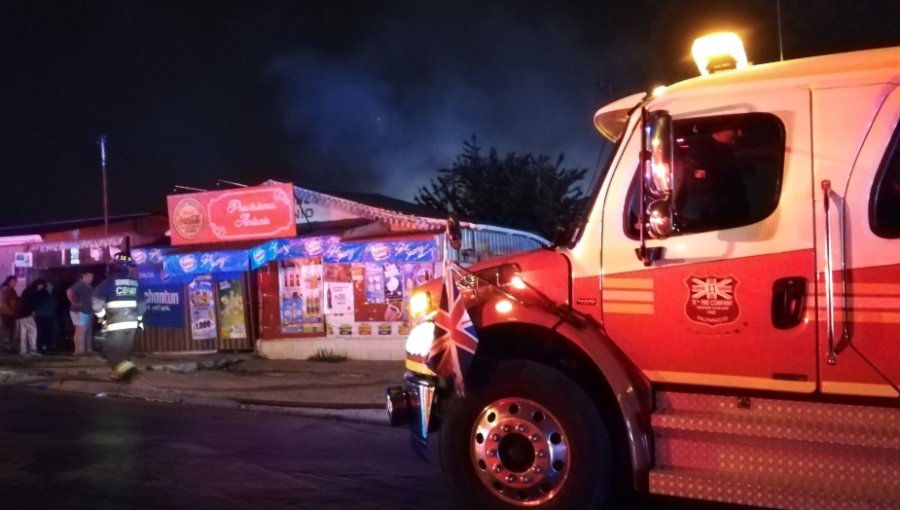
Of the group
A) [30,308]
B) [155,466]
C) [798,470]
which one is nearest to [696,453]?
[798,470]

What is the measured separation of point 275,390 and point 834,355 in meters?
8.93

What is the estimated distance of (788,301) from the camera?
4.77m

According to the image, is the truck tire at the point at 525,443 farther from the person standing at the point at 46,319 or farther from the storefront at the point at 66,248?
the person standing at the point at 46,319

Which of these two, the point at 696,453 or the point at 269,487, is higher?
the point at 696,453

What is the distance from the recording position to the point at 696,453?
496 cm

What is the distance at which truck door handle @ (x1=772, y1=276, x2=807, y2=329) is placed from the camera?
475cm

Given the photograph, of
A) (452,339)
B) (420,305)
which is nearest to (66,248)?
(420,305)

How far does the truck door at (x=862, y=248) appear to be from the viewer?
454 cm

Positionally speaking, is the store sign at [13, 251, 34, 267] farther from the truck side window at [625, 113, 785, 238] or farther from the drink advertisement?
the truck side window at [625, 113, 785, 238]

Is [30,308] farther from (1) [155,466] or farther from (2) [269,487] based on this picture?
(2) [269,487]

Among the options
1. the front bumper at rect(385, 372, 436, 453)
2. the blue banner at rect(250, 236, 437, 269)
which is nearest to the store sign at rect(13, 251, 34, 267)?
the blue banner at rect(250, 236, 437, 269)

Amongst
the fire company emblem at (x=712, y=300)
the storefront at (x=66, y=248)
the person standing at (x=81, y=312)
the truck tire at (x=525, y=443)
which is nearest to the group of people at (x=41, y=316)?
the person standing at (x=81, y=312)

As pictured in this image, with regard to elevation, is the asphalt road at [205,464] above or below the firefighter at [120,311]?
below

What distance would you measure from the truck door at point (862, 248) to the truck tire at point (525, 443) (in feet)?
4.30
